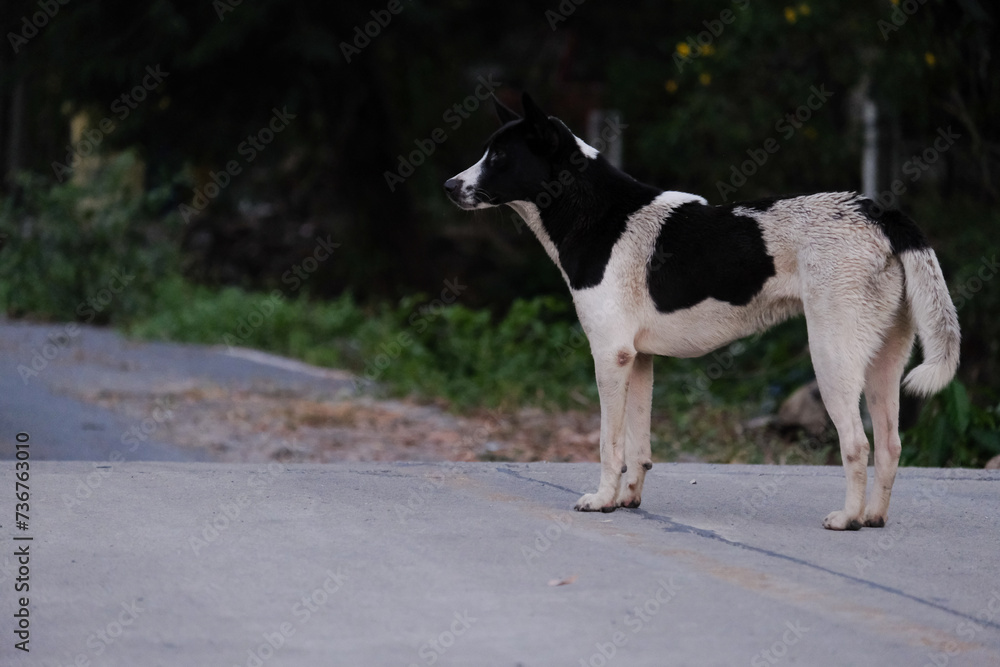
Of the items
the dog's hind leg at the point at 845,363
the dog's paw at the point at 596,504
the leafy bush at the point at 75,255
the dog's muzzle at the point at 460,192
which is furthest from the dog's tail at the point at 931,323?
the leafy bush at the point at 75,255

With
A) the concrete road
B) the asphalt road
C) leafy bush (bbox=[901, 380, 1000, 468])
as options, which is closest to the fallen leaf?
the concrete road

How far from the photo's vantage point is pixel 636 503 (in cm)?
570

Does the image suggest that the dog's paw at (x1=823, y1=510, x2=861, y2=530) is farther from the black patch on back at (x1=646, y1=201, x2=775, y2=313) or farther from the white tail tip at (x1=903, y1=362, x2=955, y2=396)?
the black patch on back at (x1=646, y1=201, x2=775, y2=313)

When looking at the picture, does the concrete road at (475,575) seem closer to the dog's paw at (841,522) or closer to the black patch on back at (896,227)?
the dog's paw at (841,522)

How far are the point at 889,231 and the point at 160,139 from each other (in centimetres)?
1282

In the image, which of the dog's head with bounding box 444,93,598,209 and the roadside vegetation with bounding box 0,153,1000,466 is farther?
the roadside vegetation with bounding box 0,153,1000,466

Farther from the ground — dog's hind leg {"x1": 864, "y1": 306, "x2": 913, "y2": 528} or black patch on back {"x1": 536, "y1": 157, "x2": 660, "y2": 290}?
black patch on back {"x1": 536, "y1": 157, "x2": 660, "y2": 290}

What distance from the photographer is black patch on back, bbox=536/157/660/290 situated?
550cm

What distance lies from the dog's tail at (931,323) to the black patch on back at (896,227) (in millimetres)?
49

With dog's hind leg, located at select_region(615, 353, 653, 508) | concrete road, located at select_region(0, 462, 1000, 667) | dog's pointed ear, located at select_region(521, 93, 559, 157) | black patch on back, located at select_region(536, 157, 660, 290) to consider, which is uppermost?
dog's pointed ear, located at select_region(521, 93, 559, 157)

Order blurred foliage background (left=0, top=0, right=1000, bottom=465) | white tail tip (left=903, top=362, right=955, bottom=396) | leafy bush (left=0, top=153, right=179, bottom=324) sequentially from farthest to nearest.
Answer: leafy bush (left=0, top=153, right=179, bottom=324) → blurred foliage background (left=0, top=0, right=1000, bottom=465) → white tail tip (left=903, top=362, right=955, bottom=396)

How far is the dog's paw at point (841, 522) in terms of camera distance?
17.3 feet

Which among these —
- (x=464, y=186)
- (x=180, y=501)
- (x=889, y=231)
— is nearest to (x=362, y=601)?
(x=180, y=501)

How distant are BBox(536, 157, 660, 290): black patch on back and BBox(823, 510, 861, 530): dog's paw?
4.65 ft
